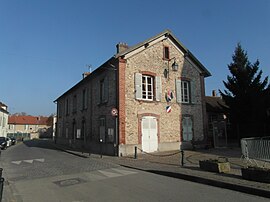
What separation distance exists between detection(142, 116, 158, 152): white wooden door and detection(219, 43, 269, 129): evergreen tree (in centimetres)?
962

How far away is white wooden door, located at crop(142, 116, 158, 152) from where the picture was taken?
15891 millimetres

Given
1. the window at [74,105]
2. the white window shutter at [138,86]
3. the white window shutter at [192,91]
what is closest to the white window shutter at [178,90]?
the white window shutter at [192,91]

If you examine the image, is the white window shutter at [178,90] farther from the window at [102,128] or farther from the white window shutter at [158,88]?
the window at [102,128]

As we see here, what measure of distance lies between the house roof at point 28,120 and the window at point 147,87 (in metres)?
66.2

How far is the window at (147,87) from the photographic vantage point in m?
16.8

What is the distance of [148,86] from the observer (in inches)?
675

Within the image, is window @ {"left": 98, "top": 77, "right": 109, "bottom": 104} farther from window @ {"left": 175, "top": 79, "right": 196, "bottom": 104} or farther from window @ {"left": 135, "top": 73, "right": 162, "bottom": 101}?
window @ {"left": 175, "top": 79, "right": 196, "bottom": 104}

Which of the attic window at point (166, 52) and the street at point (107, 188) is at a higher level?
the attic window at point (166, 52)

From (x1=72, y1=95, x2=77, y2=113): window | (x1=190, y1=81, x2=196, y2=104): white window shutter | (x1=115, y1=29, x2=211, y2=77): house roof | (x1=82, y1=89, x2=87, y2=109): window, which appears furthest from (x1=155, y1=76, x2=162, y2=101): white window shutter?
(x1=72, y1=95, x2=77, y2=113): window

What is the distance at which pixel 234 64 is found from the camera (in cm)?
2273

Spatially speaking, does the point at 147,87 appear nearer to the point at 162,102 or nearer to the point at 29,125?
the point at 162,102

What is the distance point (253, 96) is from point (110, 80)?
1295 cm

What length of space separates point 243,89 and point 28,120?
71119mm

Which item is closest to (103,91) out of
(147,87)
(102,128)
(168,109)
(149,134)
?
(102,128)
